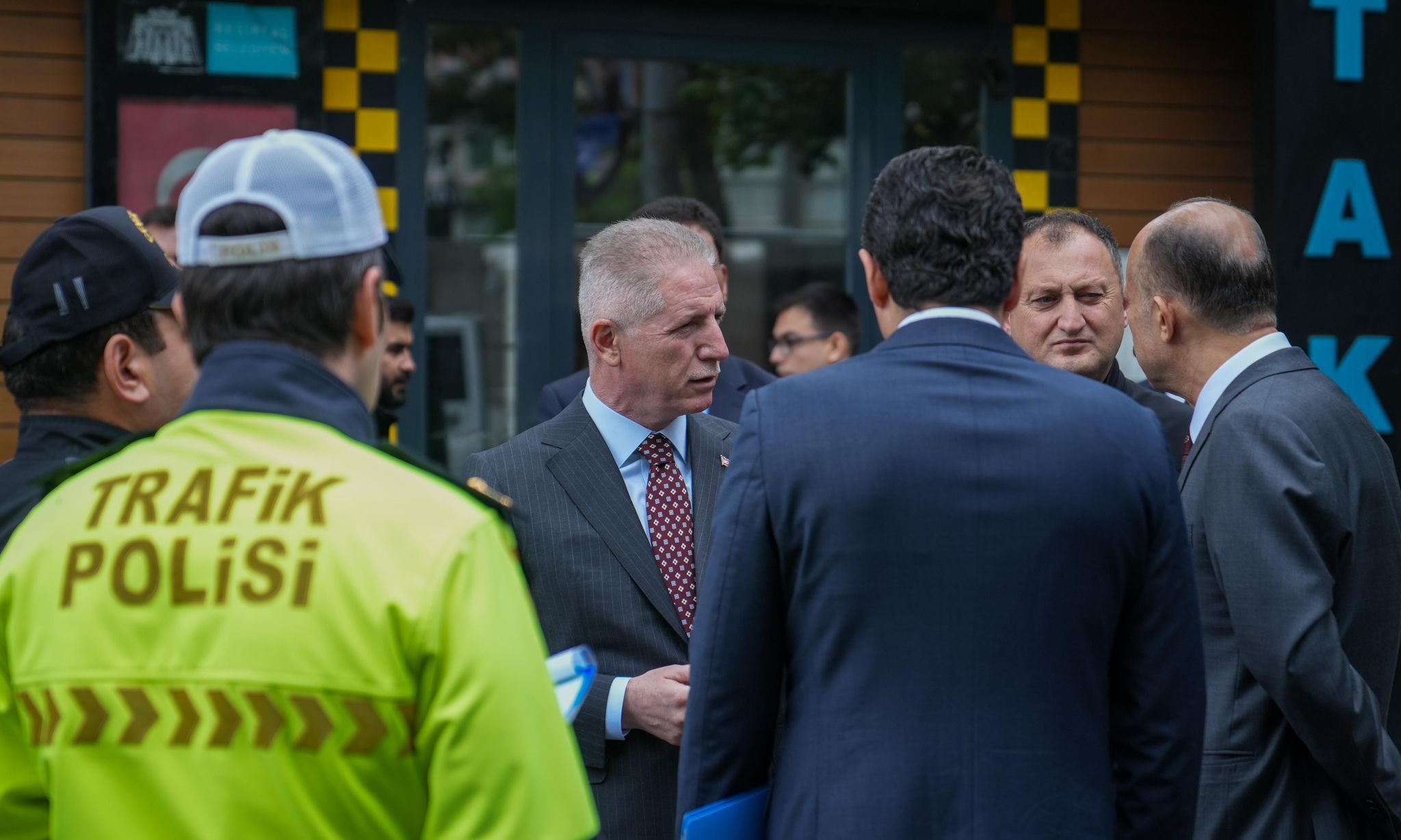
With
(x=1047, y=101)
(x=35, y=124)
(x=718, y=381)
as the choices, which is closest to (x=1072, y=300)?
(x=718, y=381)

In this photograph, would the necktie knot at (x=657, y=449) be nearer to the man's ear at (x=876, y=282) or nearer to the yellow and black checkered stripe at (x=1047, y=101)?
the man's ear at (x=876, y=282)

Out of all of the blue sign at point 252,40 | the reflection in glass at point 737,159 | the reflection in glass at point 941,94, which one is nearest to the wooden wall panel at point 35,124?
the blue sign at point 252,40

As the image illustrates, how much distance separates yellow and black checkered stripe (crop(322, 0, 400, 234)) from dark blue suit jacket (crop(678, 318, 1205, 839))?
3.55 meters

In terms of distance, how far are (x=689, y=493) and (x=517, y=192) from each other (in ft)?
9.29

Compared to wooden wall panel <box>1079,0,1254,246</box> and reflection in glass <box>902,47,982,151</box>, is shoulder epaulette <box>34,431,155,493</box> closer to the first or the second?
reflection in glass <box>902,47,982,151</box>

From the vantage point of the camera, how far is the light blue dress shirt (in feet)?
8.94

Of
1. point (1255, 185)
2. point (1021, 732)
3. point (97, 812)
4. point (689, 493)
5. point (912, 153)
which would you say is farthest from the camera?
point (1255, 185)

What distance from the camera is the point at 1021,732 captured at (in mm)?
1785

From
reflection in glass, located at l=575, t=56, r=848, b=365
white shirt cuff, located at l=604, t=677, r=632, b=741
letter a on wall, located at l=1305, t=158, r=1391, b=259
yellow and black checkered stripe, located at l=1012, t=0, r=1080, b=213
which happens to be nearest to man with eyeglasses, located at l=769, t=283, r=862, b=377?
reflection in glass, located at l=575, t=56, r=848, b=365

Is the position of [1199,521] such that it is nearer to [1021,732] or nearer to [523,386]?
[1021,732]

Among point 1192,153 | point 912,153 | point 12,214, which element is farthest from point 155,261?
point 1192,153

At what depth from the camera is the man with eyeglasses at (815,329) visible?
17.8 ft

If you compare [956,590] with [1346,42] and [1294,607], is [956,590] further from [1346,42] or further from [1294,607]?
[1346,42]

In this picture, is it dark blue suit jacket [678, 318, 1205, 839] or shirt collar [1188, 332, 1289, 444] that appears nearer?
dark blue suit jacket [678, 318, 1205, 839]
